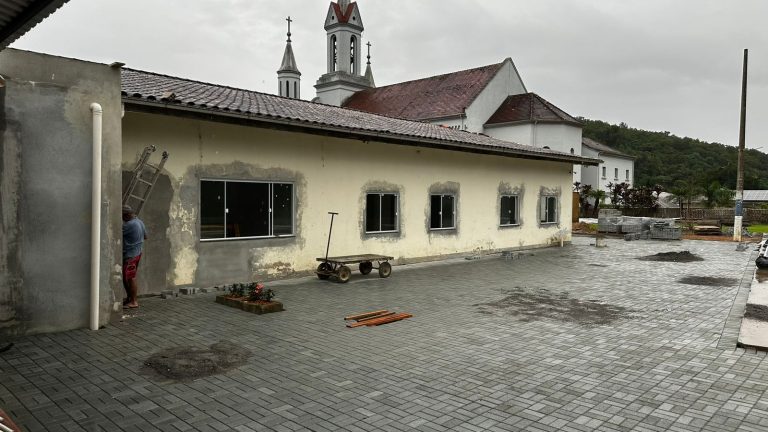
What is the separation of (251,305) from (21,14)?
506 centimetres

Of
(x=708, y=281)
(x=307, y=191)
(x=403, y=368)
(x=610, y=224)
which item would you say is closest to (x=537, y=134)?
(x=610, y=224)

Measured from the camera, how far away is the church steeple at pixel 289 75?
5425 centimetres

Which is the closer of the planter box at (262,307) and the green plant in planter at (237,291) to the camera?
the planter box at (262,307)

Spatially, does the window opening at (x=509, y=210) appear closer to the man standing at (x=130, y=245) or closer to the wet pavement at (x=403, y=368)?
the wet pavement at (x=403, y=368)

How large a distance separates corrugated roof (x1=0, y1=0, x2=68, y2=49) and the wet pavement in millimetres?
2942

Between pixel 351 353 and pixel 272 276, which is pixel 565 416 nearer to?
pixel 351 353

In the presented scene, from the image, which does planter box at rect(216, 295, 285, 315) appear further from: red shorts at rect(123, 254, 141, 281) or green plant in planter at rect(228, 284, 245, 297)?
red shorts at rect(123, 254, 141, 281)

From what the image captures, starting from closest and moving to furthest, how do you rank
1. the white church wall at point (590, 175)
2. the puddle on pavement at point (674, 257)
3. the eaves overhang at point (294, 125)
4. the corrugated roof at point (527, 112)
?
the eaves overhang at point (294, 125) < the puddle on pavement at point (674, 257) < the corrugated roof at point (527, 112) < the white church wall at point (590, 175)

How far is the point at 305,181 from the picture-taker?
1124 cm

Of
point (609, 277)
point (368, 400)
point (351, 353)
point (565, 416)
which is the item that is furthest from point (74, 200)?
point (609, 277)

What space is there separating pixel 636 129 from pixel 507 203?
66.0m

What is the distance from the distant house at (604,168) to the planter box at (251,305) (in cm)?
4489

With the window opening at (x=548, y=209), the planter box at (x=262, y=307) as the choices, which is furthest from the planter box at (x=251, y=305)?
the window opening at (x=548, y=209)

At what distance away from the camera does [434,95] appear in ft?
124
